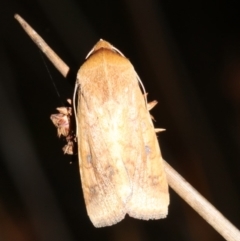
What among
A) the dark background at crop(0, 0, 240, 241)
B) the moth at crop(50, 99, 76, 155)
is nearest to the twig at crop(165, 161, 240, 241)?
the moth at crop(50, 99, 76, 155)

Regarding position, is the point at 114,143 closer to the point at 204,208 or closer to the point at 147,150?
the point at 147,150

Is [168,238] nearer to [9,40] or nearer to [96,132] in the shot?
[9,40]

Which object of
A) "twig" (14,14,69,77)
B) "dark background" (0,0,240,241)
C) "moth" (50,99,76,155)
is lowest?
"dark background" (0,0,240,241)

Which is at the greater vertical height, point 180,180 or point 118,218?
point 180,180

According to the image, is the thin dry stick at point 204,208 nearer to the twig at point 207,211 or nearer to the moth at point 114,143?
the twig at point 207,211

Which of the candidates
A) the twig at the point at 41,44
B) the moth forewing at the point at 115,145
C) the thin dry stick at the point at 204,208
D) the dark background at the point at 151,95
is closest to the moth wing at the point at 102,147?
the moth forewing at the point at 115,145

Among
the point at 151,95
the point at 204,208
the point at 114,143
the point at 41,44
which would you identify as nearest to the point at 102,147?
the point at 114,143

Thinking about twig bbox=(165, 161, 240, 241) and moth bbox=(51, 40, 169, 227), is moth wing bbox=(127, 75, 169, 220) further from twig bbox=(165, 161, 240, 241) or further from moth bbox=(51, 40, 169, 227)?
twig bbox=(165, 161, 240, 241)

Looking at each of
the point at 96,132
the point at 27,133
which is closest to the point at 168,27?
the point at 27,133
